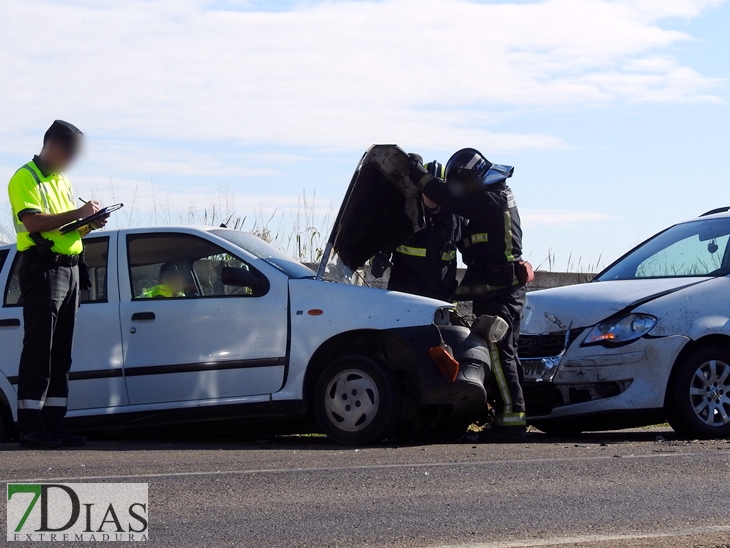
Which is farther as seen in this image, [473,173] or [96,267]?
[473,173]

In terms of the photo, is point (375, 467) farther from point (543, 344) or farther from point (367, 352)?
point (543, 344)

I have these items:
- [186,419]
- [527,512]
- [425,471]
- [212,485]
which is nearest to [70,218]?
[186,419]

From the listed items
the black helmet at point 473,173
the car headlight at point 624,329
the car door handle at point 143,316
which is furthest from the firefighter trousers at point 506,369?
the car door handle at point 143,316

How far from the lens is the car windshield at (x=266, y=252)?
8.03m

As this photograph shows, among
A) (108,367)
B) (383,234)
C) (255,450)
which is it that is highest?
(383,234)

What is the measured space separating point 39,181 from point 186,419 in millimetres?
1987

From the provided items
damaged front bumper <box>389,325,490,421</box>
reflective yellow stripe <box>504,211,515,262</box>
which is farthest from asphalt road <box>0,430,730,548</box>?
reflective yellow stripe <box>504,211,515,262</box>

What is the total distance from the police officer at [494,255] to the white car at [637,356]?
0.29 m

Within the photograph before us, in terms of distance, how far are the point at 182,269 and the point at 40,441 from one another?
1.63m

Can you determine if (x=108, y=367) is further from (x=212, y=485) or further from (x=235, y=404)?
(x=212, y=485)

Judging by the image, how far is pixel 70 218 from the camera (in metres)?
7.23

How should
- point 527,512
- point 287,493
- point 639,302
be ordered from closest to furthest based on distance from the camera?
point 527,512 → point 287,493 → point 639,302

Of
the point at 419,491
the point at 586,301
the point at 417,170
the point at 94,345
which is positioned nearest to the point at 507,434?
the point at 586,301

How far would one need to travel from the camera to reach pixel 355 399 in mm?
7609
